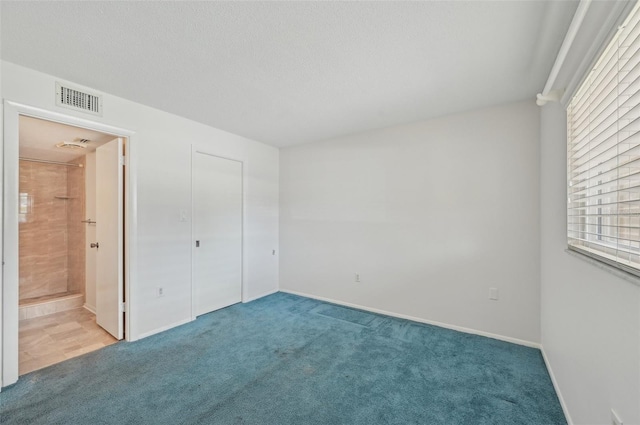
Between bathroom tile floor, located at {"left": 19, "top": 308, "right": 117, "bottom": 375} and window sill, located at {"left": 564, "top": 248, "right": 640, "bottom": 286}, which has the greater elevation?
window sill, located at {"left": 564, "top": 248, "right": 640, "bottom": 286}

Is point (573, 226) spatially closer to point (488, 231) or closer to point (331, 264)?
point (488, 231)

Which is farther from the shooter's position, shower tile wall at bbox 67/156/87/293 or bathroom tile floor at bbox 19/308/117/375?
shower tile wall at bbox 67/156/87/293

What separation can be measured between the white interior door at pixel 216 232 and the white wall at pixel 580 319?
11.4 ft

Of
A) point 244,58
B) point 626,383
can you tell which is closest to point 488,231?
point 626,383

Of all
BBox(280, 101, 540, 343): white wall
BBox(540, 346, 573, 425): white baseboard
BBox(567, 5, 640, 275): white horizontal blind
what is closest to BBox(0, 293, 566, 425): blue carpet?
BBox(540, 346, 573, 425): white baseboard

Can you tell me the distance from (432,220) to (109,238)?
359 centimetres

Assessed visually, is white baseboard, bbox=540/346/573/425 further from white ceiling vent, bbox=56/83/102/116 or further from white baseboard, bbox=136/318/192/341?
white ceiling vent, bbox=56/83/102/116

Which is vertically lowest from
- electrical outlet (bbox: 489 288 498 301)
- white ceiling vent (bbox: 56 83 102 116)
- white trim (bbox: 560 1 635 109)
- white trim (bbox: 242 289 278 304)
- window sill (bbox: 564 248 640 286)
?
white trim (bbox: 242 289 278 304)

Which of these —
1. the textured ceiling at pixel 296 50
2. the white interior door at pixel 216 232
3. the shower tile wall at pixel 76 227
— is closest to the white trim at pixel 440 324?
the white interior door at pixel 216 232

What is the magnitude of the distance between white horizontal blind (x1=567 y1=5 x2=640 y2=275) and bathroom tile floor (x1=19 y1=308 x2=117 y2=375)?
3.93 meters

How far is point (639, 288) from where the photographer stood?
3.05 feet

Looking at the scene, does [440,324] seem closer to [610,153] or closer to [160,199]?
[610,153]

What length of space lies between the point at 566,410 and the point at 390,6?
2634mm

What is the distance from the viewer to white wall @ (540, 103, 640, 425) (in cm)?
101
